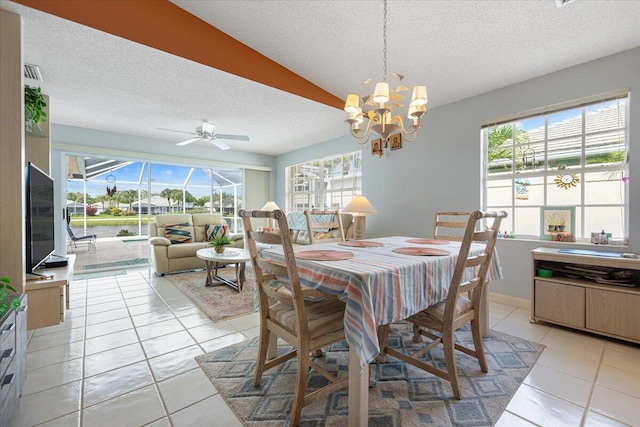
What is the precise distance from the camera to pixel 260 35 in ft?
8.20

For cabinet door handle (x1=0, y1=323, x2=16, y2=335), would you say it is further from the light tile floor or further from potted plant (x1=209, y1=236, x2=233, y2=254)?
potted plant (x1=209, y1=236, x2=233, y2=254)

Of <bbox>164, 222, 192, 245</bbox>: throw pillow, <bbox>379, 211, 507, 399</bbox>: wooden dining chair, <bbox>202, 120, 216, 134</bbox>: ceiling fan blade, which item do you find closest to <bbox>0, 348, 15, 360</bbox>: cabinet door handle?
<bbox>379, 211, 507, 399</bbox>: wooden dining chair

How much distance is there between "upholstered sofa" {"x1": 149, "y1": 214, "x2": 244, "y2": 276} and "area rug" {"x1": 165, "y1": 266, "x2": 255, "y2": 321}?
0.21 m

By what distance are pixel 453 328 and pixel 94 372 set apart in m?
2.23

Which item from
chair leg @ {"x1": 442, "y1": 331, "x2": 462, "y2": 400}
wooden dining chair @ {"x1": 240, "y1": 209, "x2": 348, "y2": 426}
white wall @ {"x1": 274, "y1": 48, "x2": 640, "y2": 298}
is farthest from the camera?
white wall @ {"x1": 274, "y1": 48, "x2": 640, "y2": 298}

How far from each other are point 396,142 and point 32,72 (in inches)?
163

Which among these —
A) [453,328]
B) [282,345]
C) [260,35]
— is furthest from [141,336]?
[260,35]

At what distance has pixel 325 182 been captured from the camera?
5512 mm

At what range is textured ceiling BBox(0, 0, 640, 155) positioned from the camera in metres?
2.02

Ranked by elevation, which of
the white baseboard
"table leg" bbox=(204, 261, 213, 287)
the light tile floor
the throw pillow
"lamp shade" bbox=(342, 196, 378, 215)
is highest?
"lamp shade" bbox=(342, 196, 378, 215)

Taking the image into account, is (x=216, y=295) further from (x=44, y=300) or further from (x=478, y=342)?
(x=478, y=342)

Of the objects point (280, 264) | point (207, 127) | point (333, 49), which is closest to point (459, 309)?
point (280, 264)

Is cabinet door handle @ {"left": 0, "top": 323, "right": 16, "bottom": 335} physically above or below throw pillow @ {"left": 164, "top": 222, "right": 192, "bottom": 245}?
below

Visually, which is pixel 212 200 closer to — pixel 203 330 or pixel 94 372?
pixel 203 330
